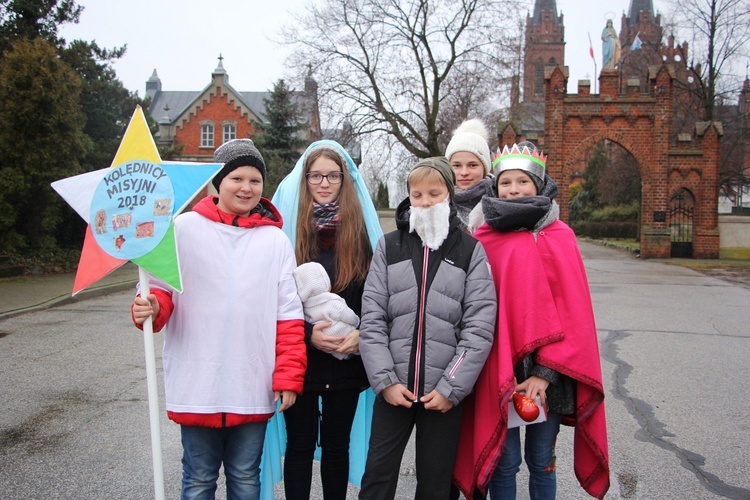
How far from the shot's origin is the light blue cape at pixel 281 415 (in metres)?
3.11

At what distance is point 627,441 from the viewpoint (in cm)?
429

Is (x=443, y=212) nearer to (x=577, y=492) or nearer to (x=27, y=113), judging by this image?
(x=577, y=492)

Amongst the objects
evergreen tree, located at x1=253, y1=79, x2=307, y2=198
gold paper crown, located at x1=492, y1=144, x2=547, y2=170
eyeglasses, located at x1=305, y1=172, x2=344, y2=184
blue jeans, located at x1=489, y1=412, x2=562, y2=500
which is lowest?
blue jeans, located at x1=489, y1=412, x2=562, y2=500

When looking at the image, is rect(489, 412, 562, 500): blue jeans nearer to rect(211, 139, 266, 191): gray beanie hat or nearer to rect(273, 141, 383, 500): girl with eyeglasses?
rect(273, 141, 383, 500): girl with eyeglasses

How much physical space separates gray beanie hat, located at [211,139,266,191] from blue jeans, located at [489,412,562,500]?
68.7 inches

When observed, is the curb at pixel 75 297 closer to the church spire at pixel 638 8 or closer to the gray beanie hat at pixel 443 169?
the gray beanie hat at pixel 443 169

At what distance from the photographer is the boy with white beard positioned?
2.55m

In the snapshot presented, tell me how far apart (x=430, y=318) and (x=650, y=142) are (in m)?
23.0

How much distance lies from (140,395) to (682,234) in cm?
2394

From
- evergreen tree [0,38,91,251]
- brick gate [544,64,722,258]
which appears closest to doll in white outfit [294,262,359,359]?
evergreen tree [0,38,91,251]

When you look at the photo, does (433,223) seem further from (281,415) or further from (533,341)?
(281,415)

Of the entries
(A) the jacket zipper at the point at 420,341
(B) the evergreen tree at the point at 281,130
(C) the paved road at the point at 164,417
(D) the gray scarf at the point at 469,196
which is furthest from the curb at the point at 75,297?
(B) the evergreen tree at the point at 281,130

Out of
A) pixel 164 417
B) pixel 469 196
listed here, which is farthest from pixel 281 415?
pixel 164 417

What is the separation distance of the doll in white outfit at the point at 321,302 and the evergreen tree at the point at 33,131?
13508mm
